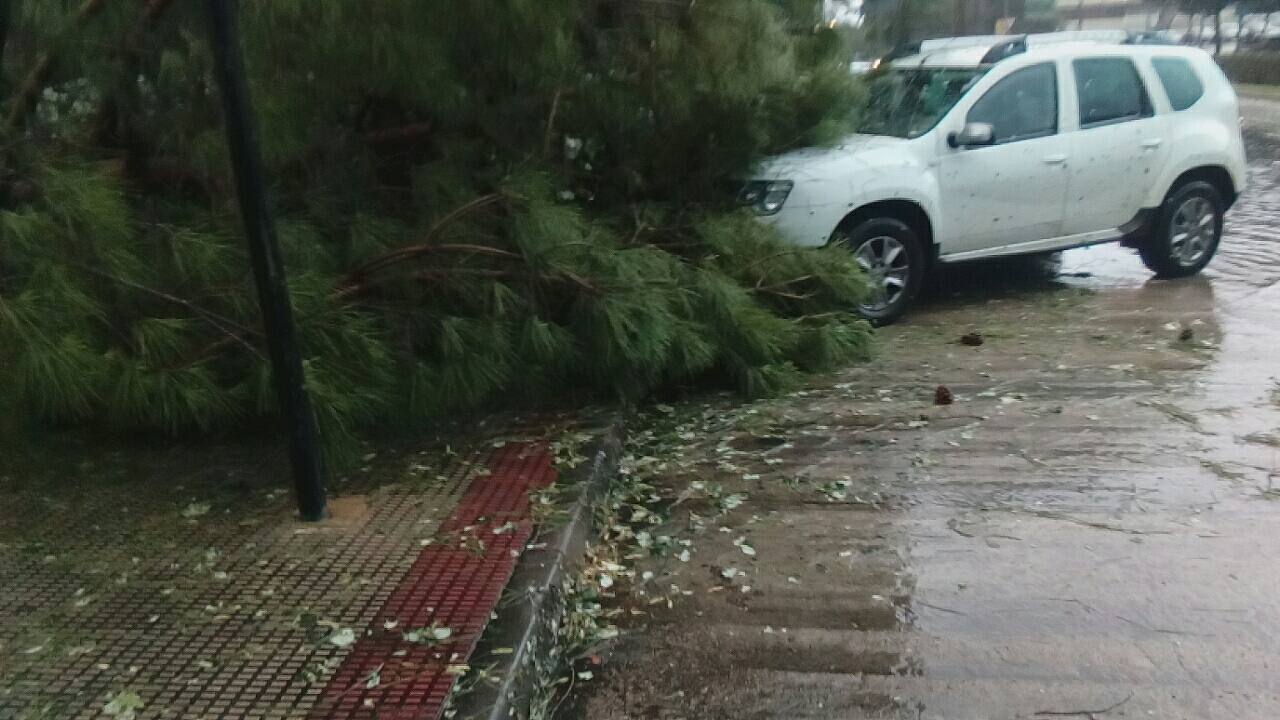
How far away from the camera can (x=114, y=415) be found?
4.60m

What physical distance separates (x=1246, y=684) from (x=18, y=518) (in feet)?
14.7

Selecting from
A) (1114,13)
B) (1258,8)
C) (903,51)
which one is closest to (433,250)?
(903,51)

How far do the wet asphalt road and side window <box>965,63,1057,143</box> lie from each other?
5.38ft

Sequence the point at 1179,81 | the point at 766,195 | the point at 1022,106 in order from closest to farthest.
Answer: the point at 766,195 < the point at 1022,106 < the point at 1179,81

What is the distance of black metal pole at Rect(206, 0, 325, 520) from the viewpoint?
396 cm

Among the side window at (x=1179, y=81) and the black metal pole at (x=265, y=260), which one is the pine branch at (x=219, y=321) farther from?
the side window at (x=1179, y=81)

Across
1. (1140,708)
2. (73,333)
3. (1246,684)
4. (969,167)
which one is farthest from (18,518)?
(969,167)

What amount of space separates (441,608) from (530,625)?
0.31 metres

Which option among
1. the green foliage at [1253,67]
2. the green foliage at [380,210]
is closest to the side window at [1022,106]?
the green foliage at [380,210]

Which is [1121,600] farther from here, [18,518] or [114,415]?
[18,518]

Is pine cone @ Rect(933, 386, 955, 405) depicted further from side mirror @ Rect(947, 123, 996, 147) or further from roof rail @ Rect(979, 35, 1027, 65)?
roof rail @ Rect(979, 35, 1027, 65)

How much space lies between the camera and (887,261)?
25.8ft

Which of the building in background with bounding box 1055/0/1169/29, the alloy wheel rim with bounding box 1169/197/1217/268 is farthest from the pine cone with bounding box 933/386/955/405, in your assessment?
the building in background with bounding box 1055/0/1169/29

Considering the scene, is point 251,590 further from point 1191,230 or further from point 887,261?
point 1191,230
